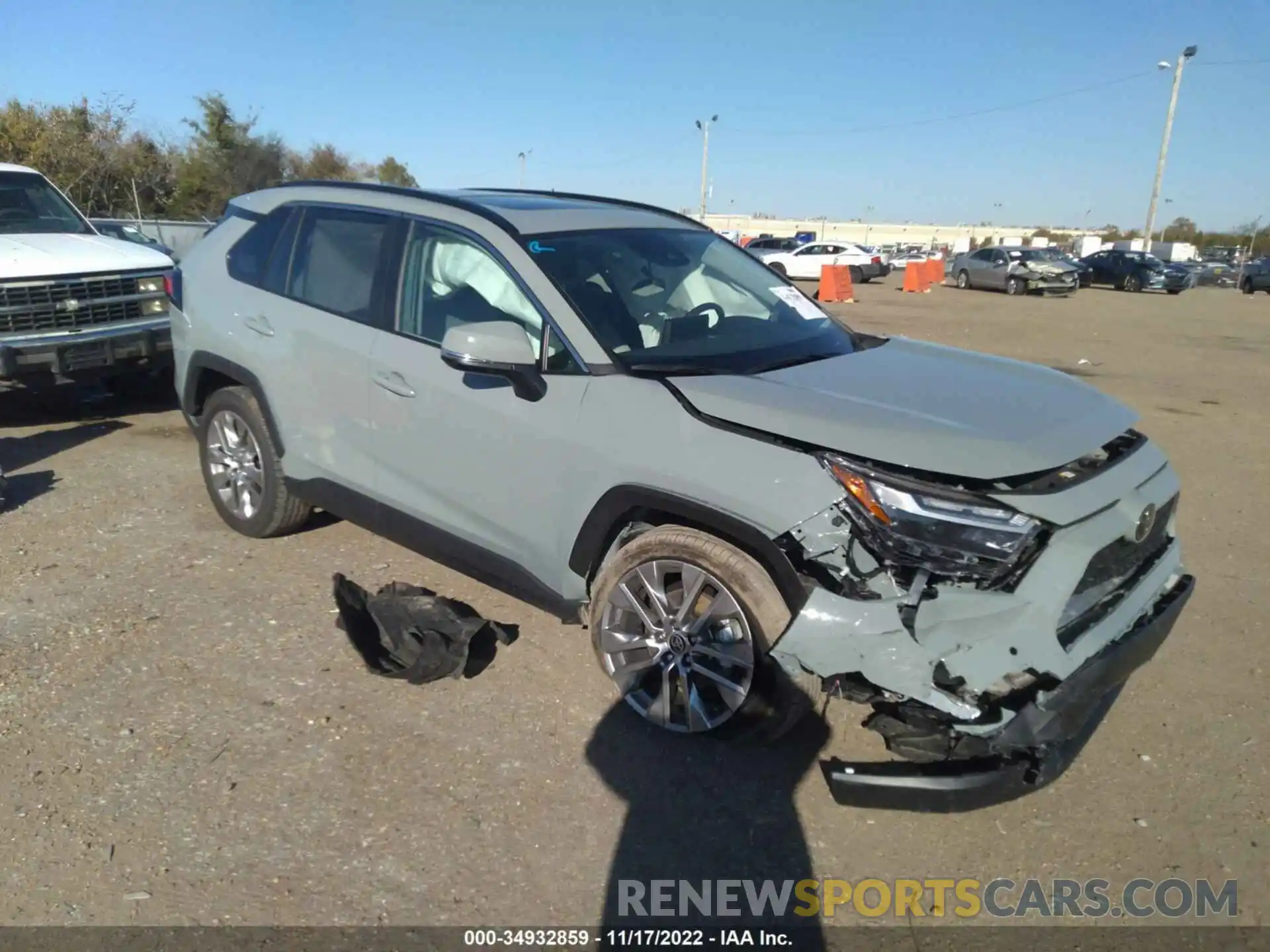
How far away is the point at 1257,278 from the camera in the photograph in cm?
3256

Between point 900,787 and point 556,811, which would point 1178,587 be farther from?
point 556,811

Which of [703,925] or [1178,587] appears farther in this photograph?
[1178,587]

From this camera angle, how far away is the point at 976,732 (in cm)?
264

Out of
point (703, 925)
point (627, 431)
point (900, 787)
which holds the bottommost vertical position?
point (703, 925)

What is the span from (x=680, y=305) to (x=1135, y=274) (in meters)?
32.8

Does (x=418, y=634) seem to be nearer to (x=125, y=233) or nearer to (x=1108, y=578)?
(x=1108, y=578)

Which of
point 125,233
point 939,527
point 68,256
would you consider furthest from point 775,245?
point 939,527

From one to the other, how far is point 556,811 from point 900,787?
1.09 m

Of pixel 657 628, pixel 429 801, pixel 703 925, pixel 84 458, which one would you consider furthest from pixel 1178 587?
pixel 84 458

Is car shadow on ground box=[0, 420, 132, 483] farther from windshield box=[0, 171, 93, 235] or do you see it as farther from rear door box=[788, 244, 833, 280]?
rear door box=[788, 244, 833, 280]

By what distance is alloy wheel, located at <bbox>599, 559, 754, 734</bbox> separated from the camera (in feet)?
10.0

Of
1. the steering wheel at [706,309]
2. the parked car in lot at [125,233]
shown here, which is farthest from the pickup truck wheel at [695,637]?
the parked car in lot at [125,233]

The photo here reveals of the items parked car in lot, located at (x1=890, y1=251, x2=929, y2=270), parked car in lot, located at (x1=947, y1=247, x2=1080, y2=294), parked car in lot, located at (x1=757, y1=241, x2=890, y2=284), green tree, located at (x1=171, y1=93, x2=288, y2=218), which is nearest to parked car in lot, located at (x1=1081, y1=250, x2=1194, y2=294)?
parked car in lot, located at (x1=947, y1=247, x2=1080, y2=294)

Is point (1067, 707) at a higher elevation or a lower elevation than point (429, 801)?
higher
